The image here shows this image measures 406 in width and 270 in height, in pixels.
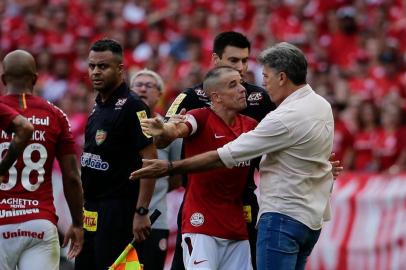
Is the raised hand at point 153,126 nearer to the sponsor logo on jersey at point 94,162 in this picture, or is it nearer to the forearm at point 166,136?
the forearm at point 166,136

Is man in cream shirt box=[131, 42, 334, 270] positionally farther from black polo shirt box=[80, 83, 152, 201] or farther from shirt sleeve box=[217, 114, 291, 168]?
black polo shirt box=[80, 83, 152, 201]

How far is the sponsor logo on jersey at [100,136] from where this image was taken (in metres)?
9.22

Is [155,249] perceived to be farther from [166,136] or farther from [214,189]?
[166,136]

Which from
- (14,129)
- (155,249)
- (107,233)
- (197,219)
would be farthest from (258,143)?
(155,249)

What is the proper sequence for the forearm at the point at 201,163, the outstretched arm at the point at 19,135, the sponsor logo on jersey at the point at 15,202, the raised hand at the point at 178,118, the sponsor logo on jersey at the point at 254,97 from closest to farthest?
the forearm at the point at 201,163
the outstretched arm at the point at 19,135
the raised hand at the point at 178,118
the sponsor logo on jersey at the point at 15,202
the sponsor logo on jersey at the point at 254,97

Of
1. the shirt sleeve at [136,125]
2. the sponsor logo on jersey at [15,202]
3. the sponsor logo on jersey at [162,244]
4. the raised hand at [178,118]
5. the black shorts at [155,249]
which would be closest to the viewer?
the raised hand at [178,118]

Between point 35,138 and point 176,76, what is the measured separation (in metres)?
9.87

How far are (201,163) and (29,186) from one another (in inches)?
59.1

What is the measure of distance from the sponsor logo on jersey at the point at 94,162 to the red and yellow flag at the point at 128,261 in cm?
81

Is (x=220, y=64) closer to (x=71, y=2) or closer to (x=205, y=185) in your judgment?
(x=205, y=185)

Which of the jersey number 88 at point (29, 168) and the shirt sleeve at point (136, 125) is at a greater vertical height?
the shirt sleeve at point (136, 125)

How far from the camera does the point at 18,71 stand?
8.57 metres

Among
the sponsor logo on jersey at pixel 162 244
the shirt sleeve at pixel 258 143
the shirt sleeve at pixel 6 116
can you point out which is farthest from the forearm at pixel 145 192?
the sponsor logo on jersey at pixel 162 244

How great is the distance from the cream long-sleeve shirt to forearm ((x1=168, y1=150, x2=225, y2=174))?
0.16 ft
